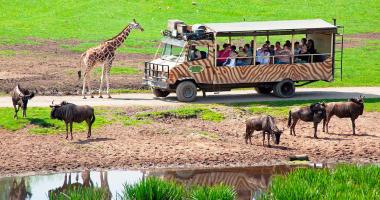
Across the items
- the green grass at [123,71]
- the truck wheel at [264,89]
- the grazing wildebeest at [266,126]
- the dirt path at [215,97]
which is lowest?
the grazing wildebeest at [266,126]

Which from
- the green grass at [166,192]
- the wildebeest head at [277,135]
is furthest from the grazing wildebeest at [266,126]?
the green grass at [166,192]

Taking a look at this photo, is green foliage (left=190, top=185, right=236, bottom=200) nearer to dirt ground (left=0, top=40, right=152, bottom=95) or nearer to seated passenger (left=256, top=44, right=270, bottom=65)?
seated passenger (left=256, top=44, right=270, bottom=65)

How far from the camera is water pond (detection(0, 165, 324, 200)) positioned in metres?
27.8

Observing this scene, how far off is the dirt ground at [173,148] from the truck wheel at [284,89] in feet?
13.9

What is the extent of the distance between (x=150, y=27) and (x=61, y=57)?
33.5ft

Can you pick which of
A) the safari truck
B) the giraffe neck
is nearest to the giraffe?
the giraffe neck

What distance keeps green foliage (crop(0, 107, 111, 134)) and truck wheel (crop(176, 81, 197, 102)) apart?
3.89 m

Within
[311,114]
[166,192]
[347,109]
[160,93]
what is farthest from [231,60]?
[166,192]

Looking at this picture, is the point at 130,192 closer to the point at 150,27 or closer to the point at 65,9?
the point at 150,27

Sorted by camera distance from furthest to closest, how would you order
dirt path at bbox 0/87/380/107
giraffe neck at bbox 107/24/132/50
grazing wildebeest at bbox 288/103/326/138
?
giraffe neck at bbox 107/24/132/50
dirt path at bbox 0/87/380/107
grazing wildebeest at bbox 288/103/326/138

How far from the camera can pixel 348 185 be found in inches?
985

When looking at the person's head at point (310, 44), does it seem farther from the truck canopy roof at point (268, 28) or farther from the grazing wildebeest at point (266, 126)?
the grazing wildebeest at point (266, 126)

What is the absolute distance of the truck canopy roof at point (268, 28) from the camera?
127ft

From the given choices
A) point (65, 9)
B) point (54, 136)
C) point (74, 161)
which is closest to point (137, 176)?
point (74, 161)
